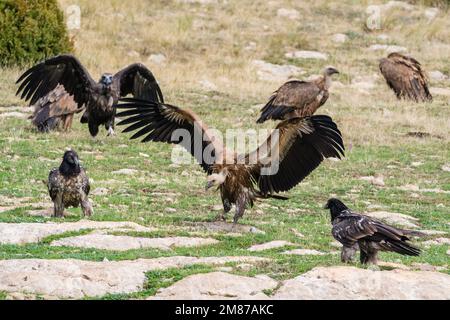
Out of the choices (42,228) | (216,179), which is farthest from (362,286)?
(42,228)

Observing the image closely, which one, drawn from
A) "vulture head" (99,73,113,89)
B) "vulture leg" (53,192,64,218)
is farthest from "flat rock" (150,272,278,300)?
"vulture head" (99,73,113,89)

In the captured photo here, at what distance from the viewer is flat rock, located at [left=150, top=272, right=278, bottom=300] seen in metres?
9.11

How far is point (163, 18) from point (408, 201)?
54.5 feet

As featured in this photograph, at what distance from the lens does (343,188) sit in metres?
16.7

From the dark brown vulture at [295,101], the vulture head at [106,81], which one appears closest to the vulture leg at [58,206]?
the vulture head at [106,81]

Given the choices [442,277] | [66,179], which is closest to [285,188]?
[66,179]

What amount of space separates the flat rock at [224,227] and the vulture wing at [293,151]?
604 mm

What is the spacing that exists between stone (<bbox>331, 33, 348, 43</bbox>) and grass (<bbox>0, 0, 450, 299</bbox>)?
0.21 m

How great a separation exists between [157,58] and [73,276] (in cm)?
1895

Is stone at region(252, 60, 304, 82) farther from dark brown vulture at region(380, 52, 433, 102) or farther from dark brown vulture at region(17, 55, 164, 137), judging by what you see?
dark brown vulture at region(17, 55, 164, 137)

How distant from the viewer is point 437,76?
2842 cm

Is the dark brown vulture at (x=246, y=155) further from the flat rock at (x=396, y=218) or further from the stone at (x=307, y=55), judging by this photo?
the stone at (x=307, y=55)

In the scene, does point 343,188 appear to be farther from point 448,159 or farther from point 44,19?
point 44,19

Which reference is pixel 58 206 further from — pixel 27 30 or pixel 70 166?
pixel 27 30
